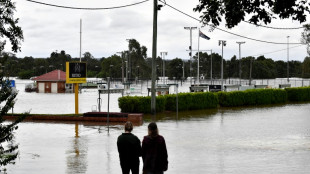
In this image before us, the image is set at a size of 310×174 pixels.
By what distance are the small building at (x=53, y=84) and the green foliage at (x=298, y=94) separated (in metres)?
38.5

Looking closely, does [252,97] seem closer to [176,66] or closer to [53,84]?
[53,84]

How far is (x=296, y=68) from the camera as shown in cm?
17550

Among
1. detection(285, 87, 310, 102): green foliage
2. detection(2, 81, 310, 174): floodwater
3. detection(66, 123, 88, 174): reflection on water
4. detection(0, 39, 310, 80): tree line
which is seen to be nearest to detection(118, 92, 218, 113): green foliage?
detection(2, 81, 310, 174): floodwater

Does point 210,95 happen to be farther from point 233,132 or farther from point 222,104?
point 233,132

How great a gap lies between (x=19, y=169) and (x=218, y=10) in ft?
21.2

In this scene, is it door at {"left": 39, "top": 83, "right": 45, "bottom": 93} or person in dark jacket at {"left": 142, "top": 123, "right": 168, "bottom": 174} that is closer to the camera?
person in dark jacket at {"left": 142, "top": 123, "right": 168, "bottom": 174}

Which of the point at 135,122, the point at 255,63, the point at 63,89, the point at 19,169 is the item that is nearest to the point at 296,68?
the point at 255,63

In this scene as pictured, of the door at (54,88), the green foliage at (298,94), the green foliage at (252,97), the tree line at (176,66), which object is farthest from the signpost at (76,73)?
the tree line at (176,66)

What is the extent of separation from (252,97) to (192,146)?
73.6 feet

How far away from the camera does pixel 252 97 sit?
37.3 m

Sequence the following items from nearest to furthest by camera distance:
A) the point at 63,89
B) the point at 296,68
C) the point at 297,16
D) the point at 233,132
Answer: the point at 297,16
the point at 233,132
the point at 63,89
the point at 296,68

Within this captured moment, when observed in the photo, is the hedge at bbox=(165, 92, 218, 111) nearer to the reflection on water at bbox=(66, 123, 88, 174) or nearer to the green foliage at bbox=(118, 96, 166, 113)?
the green foliage at bbox=(118, 96, 166, 113)

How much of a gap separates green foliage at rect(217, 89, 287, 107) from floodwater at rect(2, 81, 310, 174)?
9.15 m

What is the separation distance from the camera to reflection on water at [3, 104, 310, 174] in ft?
40.2
